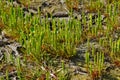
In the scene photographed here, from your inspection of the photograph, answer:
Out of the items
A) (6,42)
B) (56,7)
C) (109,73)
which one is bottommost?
(109,73)

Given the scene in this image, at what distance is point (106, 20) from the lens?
431 cm

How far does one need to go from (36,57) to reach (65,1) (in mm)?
1580

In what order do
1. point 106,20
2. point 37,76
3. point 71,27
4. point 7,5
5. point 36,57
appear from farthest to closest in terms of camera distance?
point 7,5 < point 106,20 < point 71,27 < point 36,57 < point 37,76

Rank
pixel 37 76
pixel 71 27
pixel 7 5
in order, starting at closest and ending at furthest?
pixel 37 76, pixel 71 27, pixel 7 5

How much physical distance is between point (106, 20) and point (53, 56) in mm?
1037

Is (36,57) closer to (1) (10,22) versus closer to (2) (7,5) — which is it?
(1) (10,22)

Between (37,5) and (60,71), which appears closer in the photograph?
(60,71)

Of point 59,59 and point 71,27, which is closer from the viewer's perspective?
point 59,59

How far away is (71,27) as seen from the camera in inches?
156

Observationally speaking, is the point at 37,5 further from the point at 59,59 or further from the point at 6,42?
the point at 59,59

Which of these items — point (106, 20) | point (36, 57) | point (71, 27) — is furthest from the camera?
point (106, 20)

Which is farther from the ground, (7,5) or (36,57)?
(7,5)

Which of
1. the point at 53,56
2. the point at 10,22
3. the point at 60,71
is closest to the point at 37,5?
the point at 10,22

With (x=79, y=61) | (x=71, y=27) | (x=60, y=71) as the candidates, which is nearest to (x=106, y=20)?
(x=71, y=27)
